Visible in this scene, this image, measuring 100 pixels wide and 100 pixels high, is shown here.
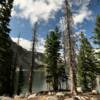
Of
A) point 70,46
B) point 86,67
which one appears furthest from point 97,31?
point 70,46

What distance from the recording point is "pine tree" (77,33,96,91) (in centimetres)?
4862

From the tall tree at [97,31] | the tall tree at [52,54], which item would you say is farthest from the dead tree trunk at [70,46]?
the tall tree at [52,54]

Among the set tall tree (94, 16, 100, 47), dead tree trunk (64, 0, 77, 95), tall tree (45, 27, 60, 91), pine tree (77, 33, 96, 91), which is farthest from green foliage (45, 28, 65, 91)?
dead tree trunk (64, 0, 77, 95)

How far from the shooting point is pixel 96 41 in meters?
43.1

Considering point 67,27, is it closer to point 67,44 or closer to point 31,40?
point 67,44

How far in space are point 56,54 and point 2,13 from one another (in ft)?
73.8

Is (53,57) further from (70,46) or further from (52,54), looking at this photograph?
(70,46)

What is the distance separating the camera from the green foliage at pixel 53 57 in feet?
157

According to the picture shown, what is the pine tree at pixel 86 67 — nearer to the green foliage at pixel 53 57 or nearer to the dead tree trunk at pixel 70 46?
the green foliage at pixel 53 57

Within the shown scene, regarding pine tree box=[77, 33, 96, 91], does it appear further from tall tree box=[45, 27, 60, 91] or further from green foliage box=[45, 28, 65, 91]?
tall tree box=[45, 27, 60, 91]

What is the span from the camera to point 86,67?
49.2 m

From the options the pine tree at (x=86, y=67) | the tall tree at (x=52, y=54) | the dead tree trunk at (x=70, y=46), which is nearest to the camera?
the dead tree trunk at (x=70, y=46)

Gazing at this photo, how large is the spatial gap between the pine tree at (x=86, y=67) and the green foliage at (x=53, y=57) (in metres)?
4.56

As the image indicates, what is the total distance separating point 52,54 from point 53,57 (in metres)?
0.85
